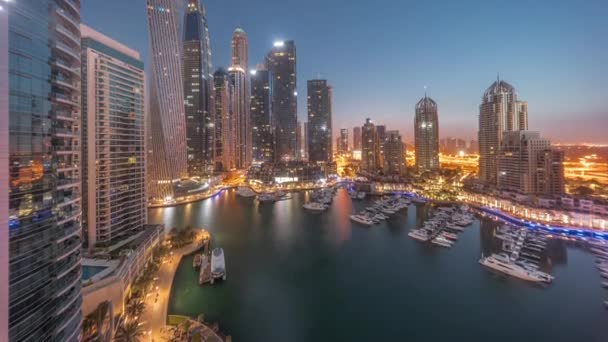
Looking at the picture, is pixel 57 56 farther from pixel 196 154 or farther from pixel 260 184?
pixel 196 154

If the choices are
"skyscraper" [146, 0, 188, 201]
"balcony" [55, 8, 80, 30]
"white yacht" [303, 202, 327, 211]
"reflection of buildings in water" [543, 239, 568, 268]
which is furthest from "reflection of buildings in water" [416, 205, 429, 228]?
"skyscraper" [146, 0, 188, 201]

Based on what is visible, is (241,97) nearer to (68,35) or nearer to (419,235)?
(419,235)

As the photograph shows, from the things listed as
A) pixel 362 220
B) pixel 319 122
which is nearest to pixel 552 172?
pixel 362 220

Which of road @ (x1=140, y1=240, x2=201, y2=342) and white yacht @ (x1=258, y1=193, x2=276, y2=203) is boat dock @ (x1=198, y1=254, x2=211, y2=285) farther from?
white yacht @ (x1=258, y1=193, x2=276, y2=203)

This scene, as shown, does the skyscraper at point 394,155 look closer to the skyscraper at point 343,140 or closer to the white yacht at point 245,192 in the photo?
the white yacht at point 245,192

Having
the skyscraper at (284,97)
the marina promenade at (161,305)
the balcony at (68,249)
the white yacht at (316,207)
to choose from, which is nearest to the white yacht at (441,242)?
the white yacht at (316,207)

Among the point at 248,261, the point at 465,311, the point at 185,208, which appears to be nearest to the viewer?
the point at 465,311

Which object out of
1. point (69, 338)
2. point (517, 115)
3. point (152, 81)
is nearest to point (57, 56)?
point (69, 338)

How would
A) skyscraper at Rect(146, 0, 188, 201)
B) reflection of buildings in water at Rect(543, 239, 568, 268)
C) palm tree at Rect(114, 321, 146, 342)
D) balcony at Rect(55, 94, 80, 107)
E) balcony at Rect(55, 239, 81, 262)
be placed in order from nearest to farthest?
balcony at Rect(55, 239, 81, 262) < balcony at Rect(55, 94, 80, 107) < palm tree at Rect(114, 321, 146, 342) < reflection of buildings in water at Rect(543, 239, 568, 268) < skyscraper at Rect(146, 0, 188, 201)
